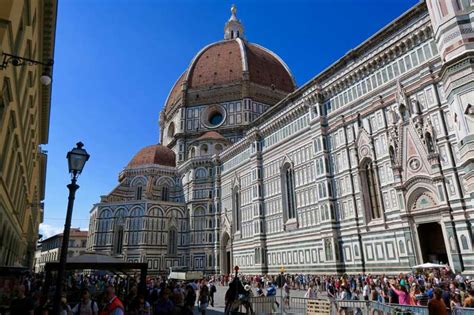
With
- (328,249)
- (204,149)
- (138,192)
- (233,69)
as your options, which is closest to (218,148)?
(204,149)

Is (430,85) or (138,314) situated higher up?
(430,85)

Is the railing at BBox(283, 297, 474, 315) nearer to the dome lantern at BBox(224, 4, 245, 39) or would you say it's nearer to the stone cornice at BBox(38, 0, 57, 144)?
the stone cornice at BBox(38, 0, 57, 144)

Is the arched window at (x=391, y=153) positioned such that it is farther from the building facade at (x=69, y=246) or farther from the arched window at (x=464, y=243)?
the building facade at (x=69, y=246)

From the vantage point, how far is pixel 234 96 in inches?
2365

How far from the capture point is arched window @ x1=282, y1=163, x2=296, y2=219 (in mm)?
35094

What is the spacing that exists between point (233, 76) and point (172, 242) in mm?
32159

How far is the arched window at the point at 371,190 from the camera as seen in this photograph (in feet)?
83.4

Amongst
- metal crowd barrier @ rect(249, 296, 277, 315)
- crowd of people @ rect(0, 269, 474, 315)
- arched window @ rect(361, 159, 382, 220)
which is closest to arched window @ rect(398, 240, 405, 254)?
crowd of people @ rect(0, 269, 474, 315)

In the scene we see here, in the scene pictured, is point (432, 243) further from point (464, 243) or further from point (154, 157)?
point (154, 157)

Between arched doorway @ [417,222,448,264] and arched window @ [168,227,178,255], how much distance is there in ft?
122

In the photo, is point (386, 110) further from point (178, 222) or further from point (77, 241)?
point (77, 241)

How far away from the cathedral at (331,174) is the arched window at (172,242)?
6.4 inches

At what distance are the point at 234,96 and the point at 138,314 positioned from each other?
177 ft

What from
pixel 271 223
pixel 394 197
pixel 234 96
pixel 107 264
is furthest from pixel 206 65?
pixel 107 264
